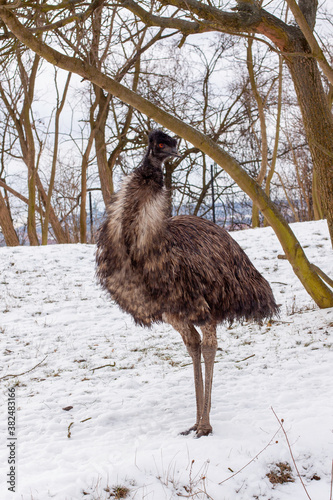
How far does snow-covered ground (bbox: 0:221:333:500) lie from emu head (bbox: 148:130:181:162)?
2.02 metres

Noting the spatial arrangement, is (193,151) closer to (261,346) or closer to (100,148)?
(100,148)

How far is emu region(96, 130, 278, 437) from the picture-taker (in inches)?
129

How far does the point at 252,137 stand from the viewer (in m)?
17.8

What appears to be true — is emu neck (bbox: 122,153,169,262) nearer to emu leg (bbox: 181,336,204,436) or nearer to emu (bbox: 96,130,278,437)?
emu (bbox: 96,130,278,437)

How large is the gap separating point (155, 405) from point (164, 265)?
1.54 meters

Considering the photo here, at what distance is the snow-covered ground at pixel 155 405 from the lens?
9.82 ft

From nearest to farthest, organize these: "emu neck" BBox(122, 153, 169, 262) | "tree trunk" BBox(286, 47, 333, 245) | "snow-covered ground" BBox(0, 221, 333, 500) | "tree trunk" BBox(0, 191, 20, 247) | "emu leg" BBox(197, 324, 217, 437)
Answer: "snow-covered ground" BBox(0, 221, 333, 500), "emu neck" BBox(122, 153, 169, 262), "emu leg" BBox(197, 324, 217, 437), "tree trunk" BBox(286, 47, 333, 245), "tree trunk" BBox(0, 191, 20, 247)

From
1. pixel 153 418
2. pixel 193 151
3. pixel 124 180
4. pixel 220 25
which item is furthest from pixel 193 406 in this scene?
pixel 193 151

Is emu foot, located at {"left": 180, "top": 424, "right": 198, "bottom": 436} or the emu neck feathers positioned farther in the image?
emu foot, located at {"left": 180, "top": 424, "right": 198, "bottom": 436}

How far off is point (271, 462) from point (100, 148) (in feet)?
36.7

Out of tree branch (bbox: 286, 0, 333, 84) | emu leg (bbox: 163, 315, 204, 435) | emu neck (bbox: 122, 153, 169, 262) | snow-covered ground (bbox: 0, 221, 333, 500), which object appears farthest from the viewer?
tree branch (bbox: 286, 0, 333, 84)

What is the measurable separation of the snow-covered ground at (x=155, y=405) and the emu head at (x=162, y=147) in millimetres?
2022

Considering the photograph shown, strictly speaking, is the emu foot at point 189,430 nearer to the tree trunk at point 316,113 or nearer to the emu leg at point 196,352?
the emu leg at point 196,352

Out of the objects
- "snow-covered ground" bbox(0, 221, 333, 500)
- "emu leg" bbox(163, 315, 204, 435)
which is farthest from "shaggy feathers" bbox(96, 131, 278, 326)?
"snow-covered ground" bbox(0, 221, 333, 500)
